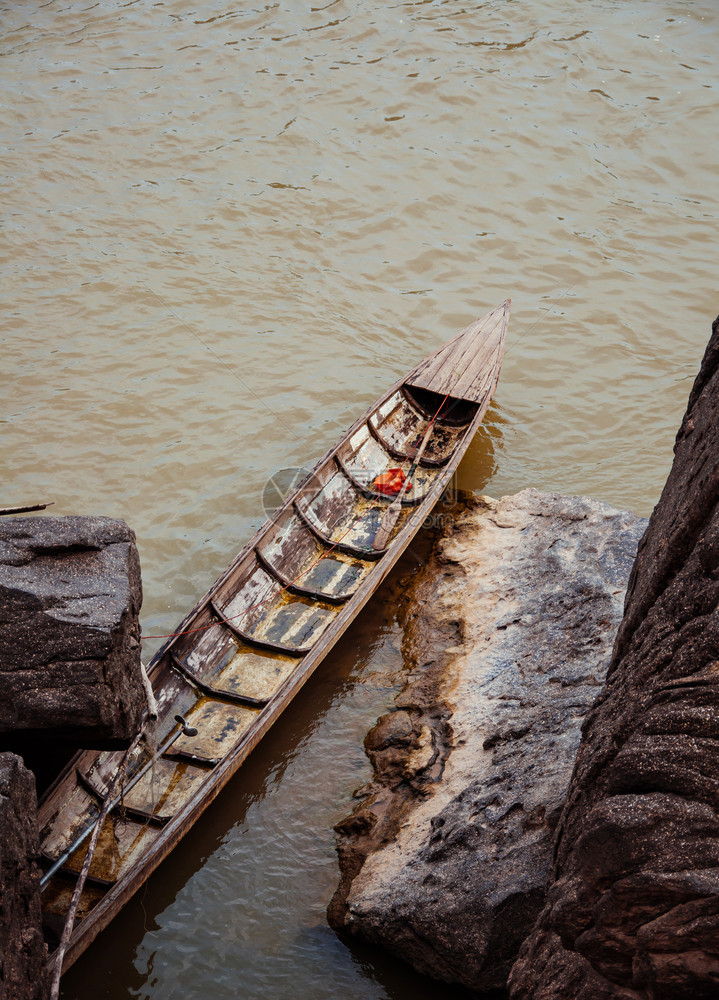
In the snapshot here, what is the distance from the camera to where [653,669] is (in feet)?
11.6

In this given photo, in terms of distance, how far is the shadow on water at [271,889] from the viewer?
202 inches

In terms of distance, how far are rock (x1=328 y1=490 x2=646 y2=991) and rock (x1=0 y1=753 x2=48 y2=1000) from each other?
195cm

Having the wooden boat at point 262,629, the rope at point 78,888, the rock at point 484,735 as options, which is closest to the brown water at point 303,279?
the rock at point 484,735

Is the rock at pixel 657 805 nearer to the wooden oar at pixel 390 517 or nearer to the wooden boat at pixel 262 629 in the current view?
the wooden boat at pixel 262 629

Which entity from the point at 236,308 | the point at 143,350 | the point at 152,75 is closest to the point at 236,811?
the point at 143,350

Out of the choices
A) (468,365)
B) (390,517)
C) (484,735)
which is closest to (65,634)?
(484,735)

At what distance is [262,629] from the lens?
24.4 feet

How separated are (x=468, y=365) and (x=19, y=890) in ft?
24.9

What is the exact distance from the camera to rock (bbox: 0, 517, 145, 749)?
469 centimetres

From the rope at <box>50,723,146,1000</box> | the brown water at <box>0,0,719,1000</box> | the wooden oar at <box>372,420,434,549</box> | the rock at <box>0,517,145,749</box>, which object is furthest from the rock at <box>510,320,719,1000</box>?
the wooden oar at <box>372,420,434,549</box>

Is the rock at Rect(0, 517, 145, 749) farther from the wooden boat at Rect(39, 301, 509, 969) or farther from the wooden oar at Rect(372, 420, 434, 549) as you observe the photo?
the wooden oar at Rect(372, 420, 434, 549)

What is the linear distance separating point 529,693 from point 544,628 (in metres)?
0.77

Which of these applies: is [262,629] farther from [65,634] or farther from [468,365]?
[468,365]

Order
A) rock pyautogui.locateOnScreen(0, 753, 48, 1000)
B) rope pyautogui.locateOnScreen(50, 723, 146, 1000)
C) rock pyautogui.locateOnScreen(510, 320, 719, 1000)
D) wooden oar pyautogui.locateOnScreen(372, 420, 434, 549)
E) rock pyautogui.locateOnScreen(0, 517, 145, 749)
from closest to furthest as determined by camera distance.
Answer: rock pyautogui.locateOnScreen(510, 320, 719, 1000), rock pyautogui.locateOnScreen(0, 753, 48, 1000), rope pyautogui.locateOnScreen(50, 723, 146, 1000), rock pyautogui.locateOnScreen(0, 517, 145, 749), wooden oar pyautogui.locateOnScreen(372, 420, 434, 549)
